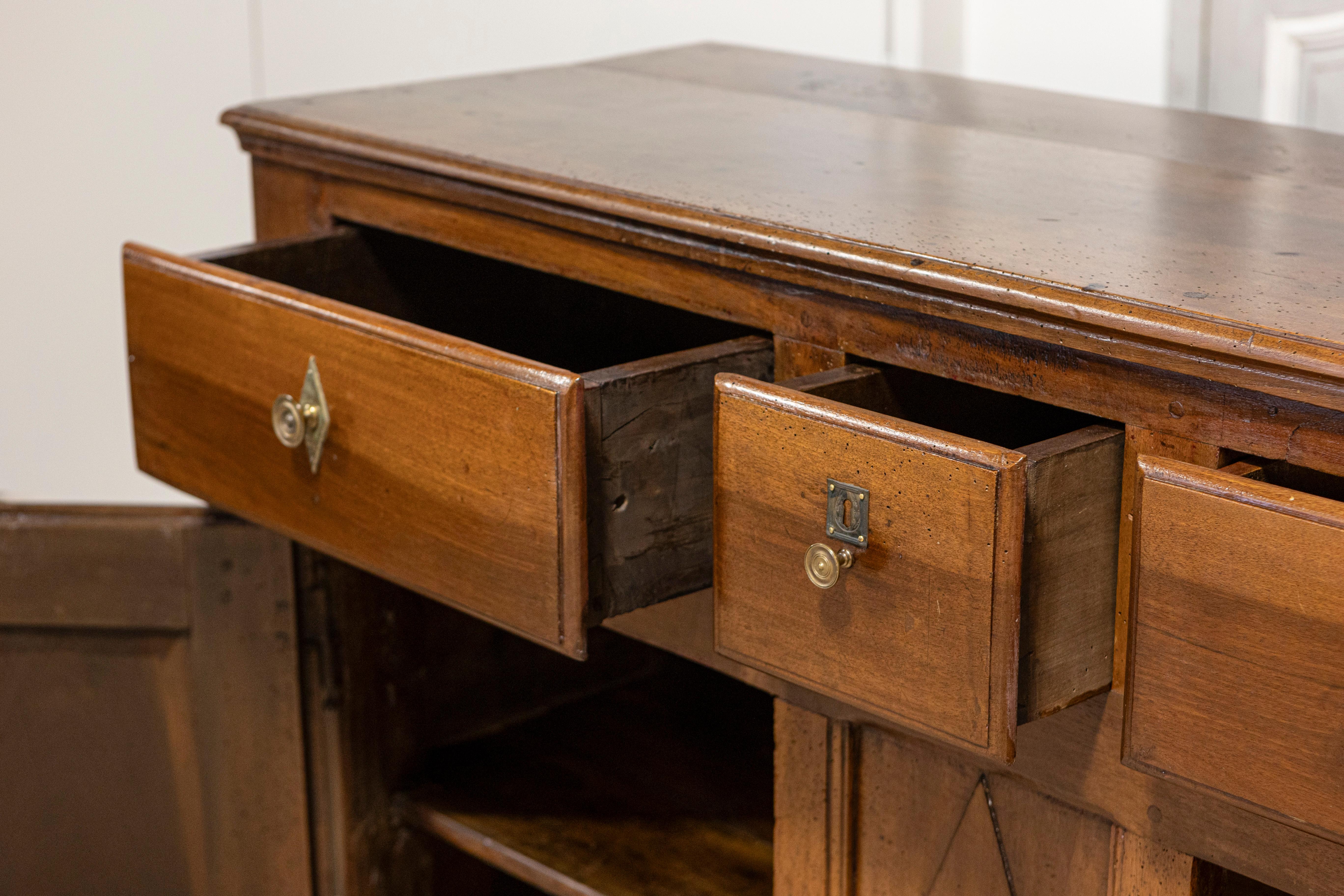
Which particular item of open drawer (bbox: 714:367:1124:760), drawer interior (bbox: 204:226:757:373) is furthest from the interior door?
open drawer (bbox: 714:367:1124:760)

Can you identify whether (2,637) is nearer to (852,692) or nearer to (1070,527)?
(852,692)

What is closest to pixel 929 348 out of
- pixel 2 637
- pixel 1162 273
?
pixel 1162 273

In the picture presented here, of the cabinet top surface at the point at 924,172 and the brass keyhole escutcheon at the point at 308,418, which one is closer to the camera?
the cabinet top surface at the point at 924,172

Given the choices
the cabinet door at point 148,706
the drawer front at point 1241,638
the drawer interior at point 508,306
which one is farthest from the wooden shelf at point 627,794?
the drawer front at point 1241,638

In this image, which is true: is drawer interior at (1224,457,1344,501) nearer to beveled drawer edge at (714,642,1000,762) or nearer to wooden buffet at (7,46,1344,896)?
wooden buffet at (7,46,1344,896)

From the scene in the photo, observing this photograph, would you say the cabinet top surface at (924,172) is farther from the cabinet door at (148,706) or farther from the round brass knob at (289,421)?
the cabinet door at (148,706)

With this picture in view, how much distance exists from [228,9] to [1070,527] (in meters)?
1.59

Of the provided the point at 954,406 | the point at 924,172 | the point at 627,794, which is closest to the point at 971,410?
the point at 954,406

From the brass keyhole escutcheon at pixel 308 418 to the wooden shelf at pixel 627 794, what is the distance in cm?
45

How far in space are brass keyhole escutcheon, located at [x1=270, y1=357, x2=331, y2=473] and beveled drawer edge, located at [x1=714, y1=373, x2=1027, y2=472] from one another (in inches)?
10.9

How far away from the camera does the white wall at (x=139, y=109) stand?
185 cm

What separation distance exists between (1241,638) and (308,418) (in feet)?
1.79

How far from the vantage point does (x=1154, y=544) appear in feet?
2.21

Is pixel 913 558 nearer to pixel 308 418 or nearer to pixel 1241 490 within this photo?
pixel 1241 490
